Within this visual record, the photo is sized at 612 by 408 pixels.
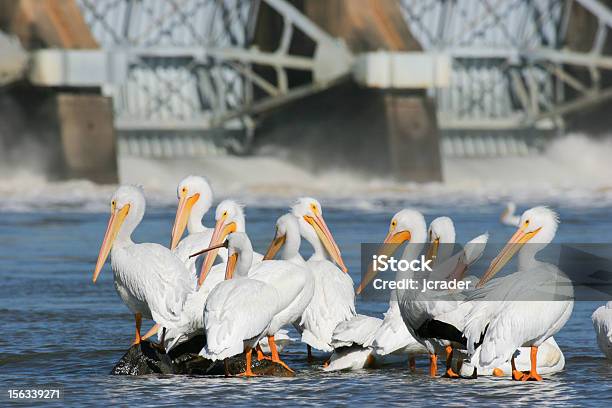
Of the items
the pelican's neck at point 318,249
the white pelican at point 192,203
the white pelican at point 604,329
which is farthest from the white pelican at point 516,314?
the white pelican at point 192,203

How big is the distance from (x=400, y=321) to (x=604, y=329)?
5.59ft

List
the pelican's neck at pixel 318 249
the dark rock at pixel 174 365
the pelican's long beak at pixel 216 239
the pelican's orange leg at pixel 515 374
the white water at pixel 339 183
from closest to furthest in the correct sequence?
1. the pelican's orange leg at pixel 515 374
2. the dark rock at pixel 174 365
3. the pelican's long beak at pixel 216 239
4. the pelican's neck at pixel 318 249
5. the white water at pixel 339 183

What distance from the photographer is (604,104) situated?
42875 mm

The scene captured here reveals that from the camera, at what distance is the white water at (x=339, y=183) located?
30125mm

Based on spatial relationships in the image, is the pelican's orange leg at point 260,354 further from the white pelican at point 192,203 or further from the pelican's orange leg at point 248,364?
the white pelican at point 192,203

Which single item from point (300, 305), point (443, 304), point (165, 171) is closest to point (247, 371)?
point (300, 305)

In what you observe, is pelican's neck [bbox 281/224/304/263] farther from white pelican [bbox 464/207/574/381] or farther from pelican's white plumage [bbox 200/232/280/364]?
white pelican [bbox 464/207/574/381]

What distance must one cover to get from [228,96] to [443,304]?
2845cm

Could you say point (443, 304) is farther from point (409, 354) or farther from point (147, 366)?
point (147, 366)

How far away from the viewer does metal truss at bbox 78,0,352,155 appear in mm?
37000

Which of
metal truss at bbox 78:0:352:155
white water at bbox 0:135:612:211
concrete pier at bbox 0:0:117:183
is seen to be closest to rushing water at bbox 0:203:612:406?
white water at bbox 0:135:612:211

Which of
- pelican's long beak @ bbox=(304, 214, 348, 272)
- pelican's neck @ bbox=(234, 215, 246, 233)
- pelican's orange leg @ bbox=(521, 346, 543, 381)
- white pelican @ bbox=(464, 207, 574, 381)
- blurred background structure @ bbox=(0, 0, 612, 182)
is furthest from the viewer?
blurred background structure @ bbox=(0, 0, 612, 182)

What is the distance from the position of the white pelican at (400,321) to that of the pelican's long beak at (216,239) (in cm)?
136

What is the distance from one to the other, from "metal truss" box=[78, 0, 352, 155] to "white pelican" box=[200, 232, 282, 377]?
25.5 metres
